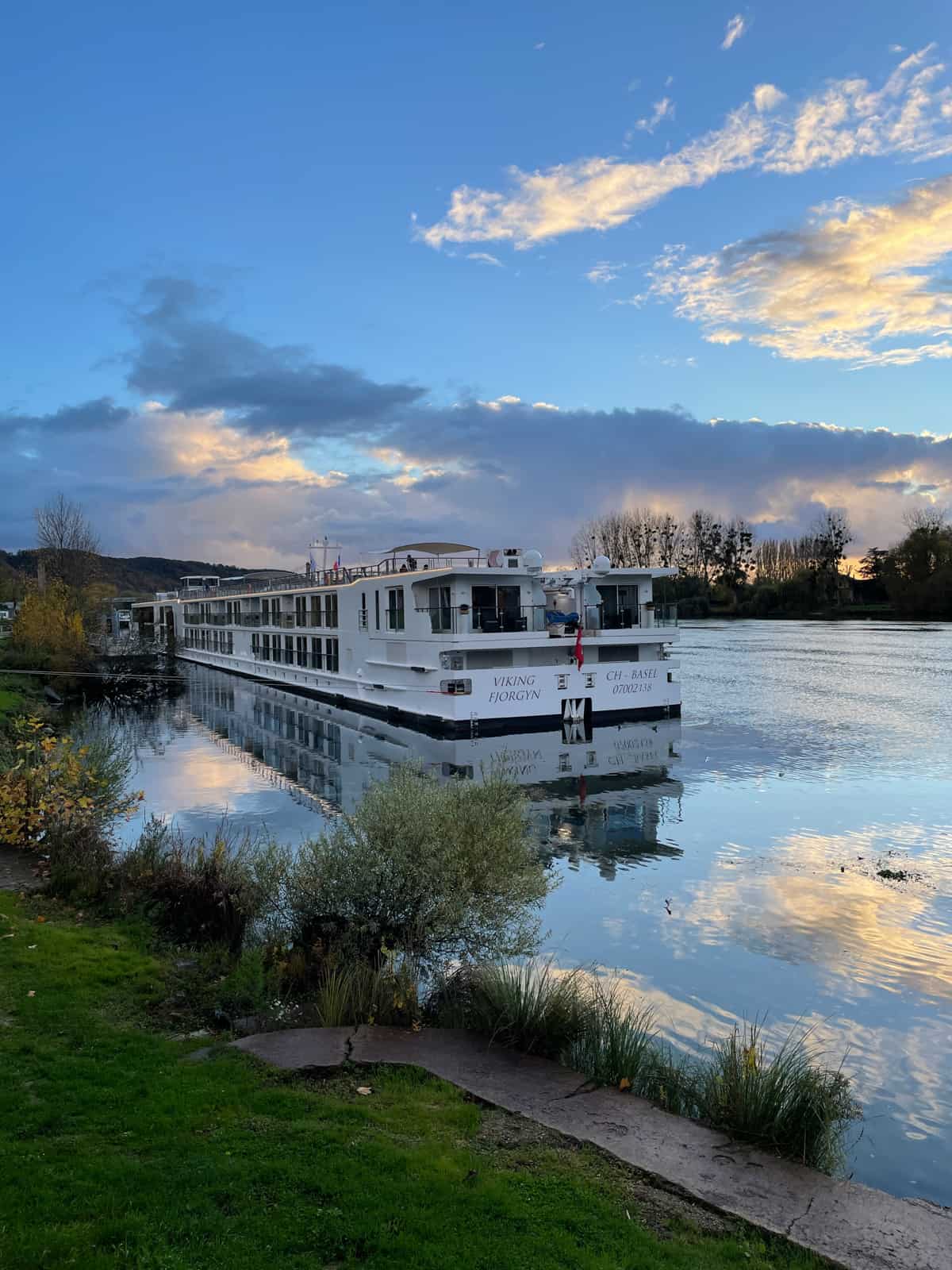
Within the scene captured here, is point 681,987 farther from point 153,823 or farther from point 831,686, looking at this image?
point 831,686

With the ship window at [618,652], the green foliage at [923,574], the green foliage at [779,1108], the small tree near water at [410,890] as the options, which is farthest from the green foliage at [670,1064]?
the green foliage at [923,574]

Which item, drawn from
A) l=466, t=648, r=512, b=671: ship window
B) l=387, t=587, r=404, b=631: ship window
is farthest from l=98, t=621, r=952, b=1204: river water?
l=387, t=587, r=404, b=631: ship window

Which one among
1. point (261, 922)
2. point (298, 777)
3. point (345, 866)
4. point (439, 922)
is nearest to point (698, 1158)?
point (439, 922)

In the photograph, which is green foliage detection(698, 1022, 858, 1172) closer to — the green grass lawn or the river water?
the river water

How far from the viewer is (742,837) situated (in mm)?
16375

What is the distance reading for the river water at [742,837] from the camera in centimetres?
871

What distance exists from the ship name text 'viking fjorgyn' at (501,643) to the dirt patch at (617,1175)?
22066 mm

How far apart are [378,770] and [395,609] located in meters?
9.96

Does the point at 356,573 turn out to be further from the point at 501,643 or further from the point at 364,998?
the point at 364,998

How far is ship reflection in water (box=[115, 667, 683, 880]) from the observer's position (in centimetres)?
1730

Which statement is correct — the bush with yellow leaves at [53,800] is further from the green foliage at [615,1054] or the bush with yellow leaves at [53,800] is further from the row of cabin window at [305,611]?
the row of cabin window at [305,611]

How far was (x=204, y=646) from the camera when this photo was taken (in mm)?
67125

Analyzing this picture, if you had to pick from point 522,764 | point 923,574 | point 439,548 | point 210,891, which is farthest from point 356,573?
point 923,574

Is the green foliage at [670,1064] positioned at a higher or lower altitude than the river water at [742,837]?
higher
